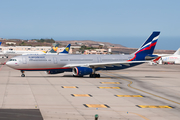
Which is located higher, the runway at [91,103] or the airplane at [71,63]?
the airplane at [71,63]

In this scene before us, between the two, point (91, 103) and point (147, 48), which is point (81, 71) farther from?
point (91, 103)

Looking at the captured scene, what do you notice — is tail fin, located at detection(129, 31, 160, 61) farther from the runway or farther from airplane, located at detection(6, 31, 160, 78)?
the runway

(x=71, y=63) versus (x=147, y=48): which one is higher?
(x=147, y=48)

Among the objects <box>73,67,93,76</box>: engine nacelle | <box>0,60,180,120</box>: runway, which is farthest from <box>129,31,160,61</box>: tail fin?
<box>0,60,180,120</box>: runway

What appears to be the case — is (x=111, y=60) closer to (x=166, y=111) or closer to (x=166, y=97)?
(x=166, y=97)

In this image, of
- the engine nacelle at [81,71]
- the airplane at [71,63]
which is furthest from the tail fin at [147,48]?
the engine nacelle at [81,71]

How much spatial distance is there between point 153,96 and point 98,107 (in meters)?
10.5

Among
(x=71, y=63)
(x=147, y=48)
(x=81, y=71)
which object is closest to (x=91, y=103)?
(x=81, y=71)

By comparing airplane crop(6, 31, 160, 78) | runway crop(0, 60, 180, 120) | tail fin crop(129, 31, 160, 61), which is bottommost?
runway crop(0, 60, 180, 120)

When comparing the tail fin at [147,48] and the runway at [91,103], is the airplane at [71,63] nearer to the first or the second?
the tail fin at [147,48]

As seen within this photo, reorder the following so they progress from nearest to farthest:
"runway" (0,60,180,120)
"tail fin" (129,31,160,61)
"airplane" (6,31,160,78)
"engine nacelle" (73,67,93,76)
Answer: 1. "runway" (0,60,180,120)
2. "airplane" (6,31,160,78)
3. "engine nacelle" (73,67,93,76)
4. "tail fin" (129,31,160,61)

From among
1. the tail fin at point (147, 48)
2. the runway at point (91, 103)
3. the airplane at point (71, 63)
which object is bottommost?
the runway at point (91, 103)

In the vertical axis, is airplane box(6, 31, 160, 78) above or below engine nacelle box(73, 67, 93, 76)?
above

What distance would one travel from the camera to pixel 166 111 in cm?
2641
